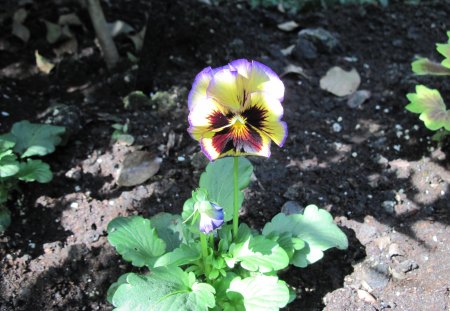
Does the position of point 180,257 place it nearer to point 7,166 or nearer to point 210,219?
point 210,219

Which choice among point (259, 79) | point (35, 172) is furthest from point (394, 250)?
point (35, 172)

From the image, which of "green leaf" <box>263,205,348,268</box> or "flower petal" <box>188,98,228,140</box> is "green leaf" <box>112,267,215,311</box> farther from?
"flower petal" <box>188,98,228,140</box>

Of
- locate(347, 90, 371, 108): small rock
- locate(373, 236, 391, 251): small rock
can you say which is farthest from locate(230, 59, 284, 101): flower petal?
locate(347, 90, 371, 108): small rock

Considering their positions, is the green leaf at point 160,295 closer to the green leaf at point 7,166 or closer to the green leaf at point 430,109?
the green leaf at point 7,166

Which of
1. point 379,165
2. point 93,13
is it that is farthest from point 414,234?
point 93,13

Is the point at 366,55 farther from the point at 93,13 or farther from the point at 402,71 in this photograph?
the point at 93,13


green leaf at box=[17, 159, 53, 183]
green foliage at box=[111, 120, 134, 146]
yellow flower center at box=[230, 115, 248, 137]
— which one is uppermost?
yellow flower center at box=[230, 115, 248, 137]
